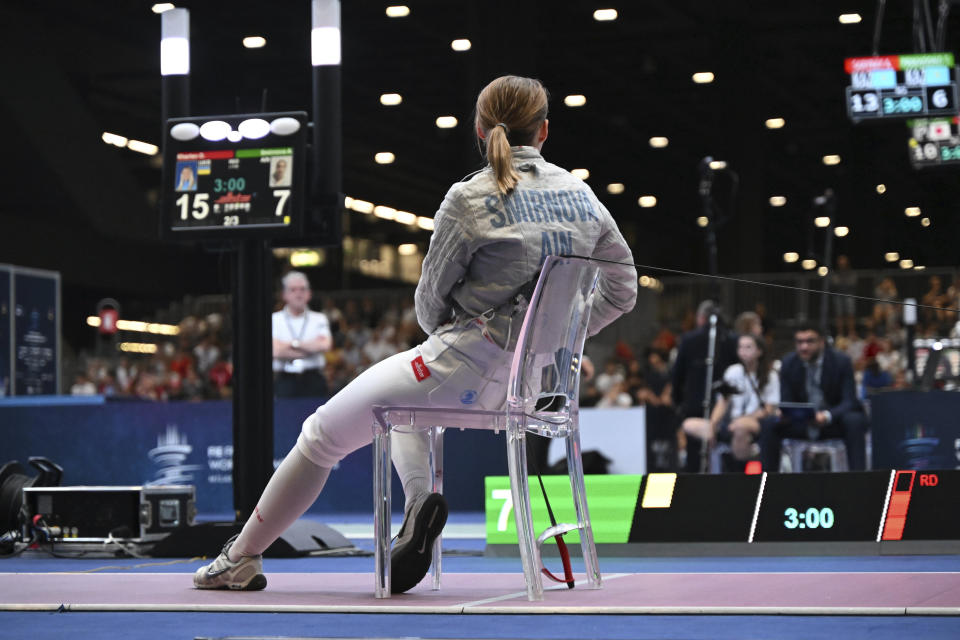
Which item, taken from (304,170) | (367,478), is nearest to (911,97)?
(367,478)

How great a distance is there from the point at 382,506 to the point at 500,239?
2.38 feet

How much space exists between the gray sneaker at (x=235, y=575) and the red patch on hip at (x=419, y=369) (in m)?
0.75

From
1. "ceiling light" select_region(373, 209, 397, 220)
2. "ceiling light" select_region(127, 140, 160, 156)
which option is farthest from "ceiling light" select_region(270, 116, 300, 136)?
"ceiling light" select_region(373, 209, 397, 220)

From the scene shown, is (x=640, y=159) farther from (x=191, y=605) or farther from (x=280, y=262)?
(x=191, y=605)

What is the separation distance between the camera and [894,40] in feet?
65.6

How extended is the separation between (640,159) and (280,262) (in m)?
8.98

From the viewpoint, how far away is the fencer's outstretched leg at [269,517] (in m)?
3.60

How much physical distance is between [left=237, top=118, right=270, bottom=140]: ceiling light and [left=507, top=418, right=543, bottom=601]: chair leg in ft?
9.79

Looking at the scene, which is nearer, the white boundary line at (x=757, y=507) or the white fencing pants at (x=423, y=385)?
the white fencing pants at (x=423, y=385)

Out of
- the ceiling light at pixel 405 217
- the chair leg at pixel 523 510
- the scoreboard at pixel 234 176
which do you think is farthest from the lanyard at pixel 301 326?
the ceiling light at pixel 405 217

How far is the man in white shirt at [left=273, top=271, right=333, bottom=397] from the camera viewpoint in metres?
9.72

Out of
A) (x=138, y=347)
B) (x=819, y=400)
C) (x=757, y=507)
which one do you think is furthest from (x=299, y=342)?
(x=138, y=347)

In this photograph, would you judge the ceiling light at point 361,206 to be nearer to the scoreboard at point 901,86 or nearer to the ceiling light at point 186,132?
the scoreboard at point 901,86

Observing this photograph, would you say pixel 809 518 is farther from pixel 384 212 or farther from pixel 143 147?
pixel 384 212
